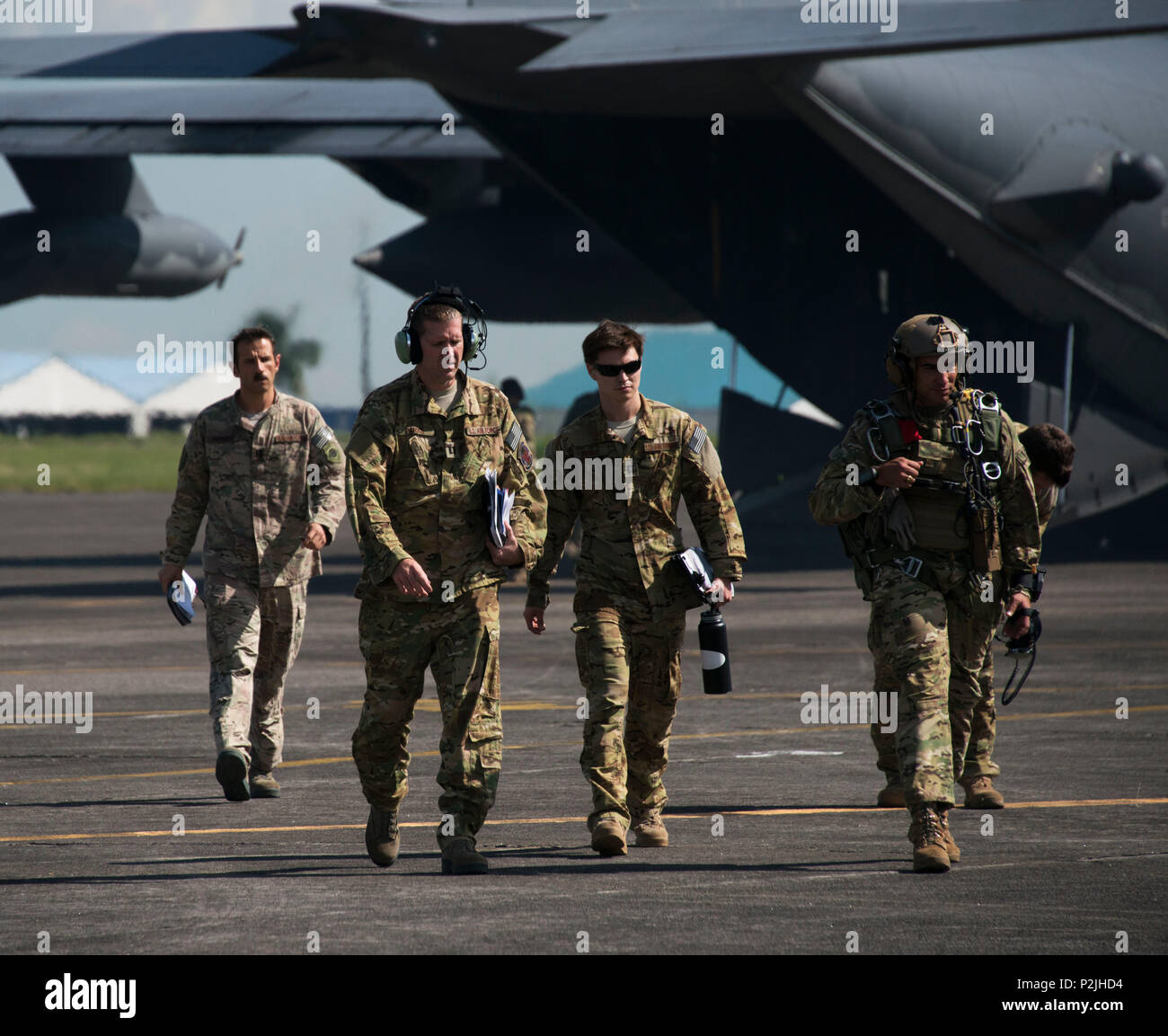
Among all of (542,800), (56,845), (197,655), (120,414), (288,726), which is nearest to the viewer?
(56,845)

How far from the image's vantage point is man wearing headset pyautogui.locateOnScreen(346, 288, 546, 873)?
7.82 m

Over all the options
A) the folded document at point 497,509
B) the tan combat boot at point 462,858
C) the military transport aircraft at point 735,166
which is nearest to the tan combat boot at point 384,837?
the tan combat boot at point 462,858

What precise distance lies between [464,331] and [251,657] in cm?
276

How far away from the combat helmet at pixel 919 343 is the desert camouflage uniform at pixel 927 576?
0.12 metres

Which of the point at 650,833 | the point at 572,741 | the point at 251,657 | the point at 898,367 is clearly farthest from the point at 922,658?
the point at 572,741

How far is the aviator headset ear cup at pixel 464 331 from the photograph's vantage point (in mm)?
7996

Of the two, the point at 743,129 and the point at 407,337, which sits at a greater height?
the point at 743,129

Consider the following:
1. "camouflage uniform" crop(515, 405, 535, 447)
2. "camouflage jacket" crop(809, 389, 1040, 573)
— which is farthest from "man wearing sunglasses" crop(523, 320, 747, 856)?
"camouflage uniform" crop(515, 405, 535, 447)

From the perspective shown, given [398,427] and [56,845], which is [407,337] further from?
[56,845]

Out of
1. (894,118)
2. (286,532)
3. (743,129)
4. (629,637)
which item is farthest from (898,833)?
(743,129)

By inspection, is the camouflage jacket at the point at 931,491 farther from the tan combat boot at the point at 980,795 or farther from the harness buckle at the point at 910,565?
the tan combat boot at the point at 980,795

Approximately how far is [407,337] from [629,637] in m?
1.71
